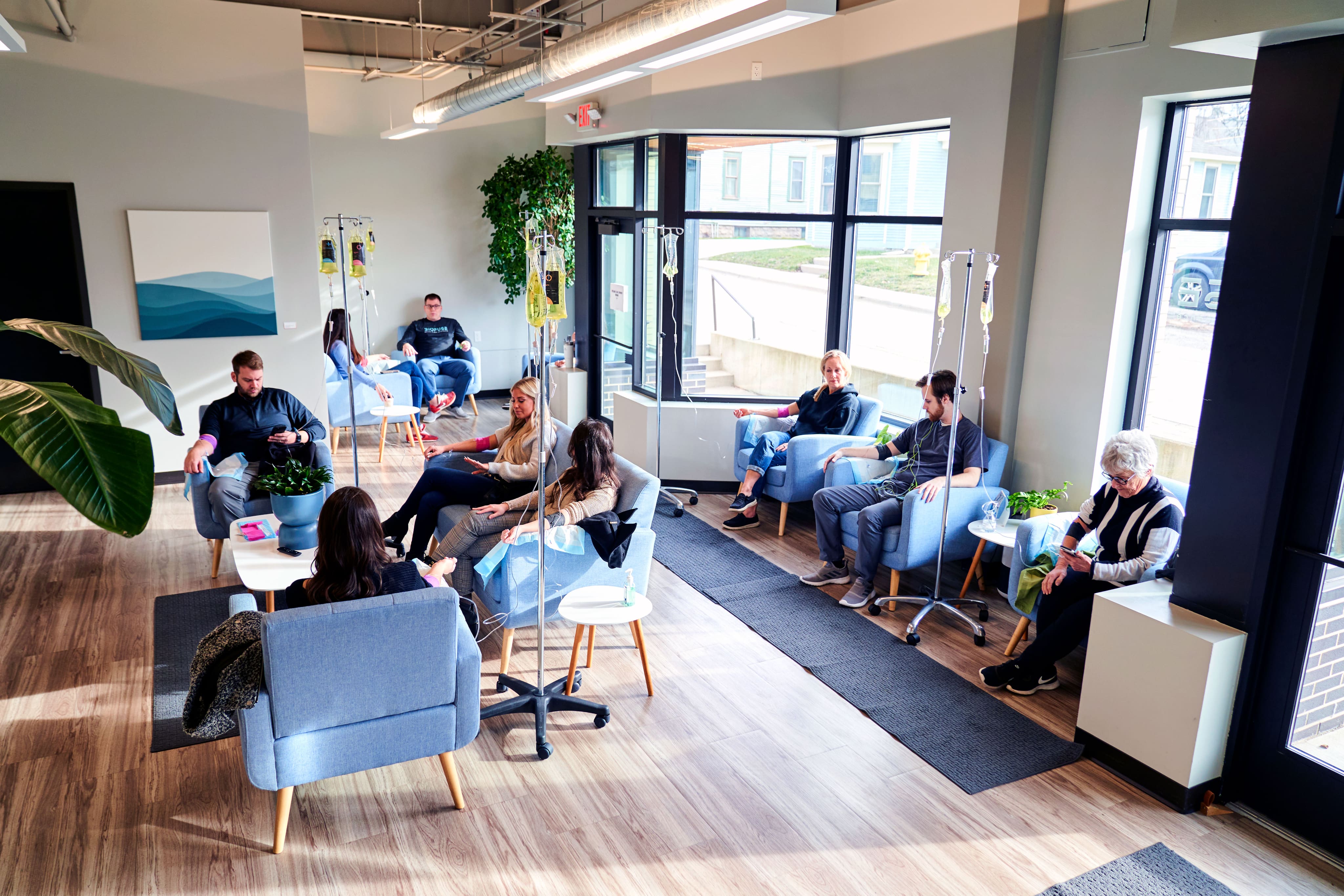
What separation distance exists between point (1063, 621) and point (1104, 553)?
36cm

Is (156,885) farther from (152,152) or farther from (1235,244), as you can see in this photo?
(152,152)

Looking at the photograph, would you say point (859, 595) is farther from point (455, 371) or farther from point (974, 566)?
point (455, 371)

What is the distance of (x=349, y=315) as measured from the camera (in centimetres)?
858

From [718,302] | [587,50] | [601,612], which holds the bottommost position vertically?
[601,612]

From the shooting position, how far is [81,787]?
11.2ft

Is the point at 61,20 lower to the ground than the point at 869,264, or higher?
higher

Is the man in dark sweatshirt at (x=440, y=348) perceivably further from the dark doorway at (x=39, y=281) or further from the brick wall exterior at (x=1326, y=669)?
the brick wall exterior at (x=1326, y=669)

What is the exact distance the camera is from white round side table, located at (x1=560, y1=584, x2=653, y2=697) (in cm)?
379

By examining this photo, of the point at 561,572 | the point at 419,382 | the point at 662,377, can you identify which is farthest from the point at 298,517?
the point at 419,382

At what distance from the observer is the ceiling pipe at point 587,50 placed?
12.9 feet

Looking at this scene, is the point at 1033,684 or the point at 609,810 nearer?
the point at 609,810

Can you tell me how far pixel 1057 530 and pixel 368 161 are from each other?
808 centimetres

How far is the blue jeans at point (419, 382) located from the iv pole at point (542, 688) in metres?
5.44

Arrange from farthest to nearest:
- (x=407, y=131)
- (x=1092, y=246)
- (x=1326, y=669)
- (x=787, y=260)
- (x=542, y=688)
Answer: (x=407, y=131) < (x=787, y=260) < (x=1092, y=246) < (x=542, y=688) < (x=1326, y=669)
